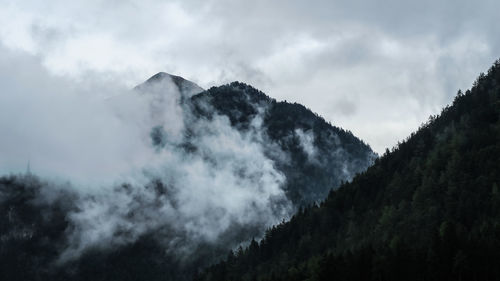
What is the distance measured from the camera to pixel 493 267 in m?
118

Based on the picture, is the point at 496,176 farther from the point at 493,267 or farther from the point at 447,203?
the point at 493,267

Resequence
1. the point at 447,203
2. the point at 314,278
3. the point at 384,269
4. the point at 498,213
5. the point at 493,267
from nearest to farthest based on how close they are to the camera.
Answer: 1. the point at 493,267
2. the point at 384,269
3. the point at 314,278
4. the point at 498,213
5. the point at 447,203

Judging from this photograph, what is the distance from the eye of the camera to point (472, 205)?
176750 millimetres

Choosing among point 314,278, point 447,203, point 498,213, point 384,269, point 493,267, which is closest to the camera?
point 493,267

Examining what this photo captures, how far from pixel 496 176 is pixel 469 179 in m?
8.60

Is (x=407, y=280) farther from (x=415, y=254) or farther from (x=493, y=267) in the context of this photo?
(x=493, y=267)

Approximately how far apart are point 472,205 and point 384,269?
5990 centimetres

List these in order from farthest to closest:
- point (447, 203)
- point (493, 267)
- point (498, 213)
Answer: point (447, 203) → point (498, 213) → point (493, 267)

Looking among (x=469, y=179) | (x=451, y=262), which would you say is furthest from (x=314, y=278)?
(x=469, y=179)

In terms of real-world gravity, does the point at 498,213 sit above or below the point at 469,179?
below

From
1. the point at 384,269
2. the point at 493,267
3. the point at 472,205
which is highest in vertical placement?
the point at 472,205

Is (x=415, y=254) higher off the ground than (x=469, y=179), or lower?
lower

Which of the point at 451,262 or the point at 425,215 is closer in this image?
the point at 451,262

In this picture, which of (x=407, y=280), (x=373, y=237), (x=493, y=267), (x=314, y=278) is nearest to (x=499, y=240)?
(x=493, y=267)
